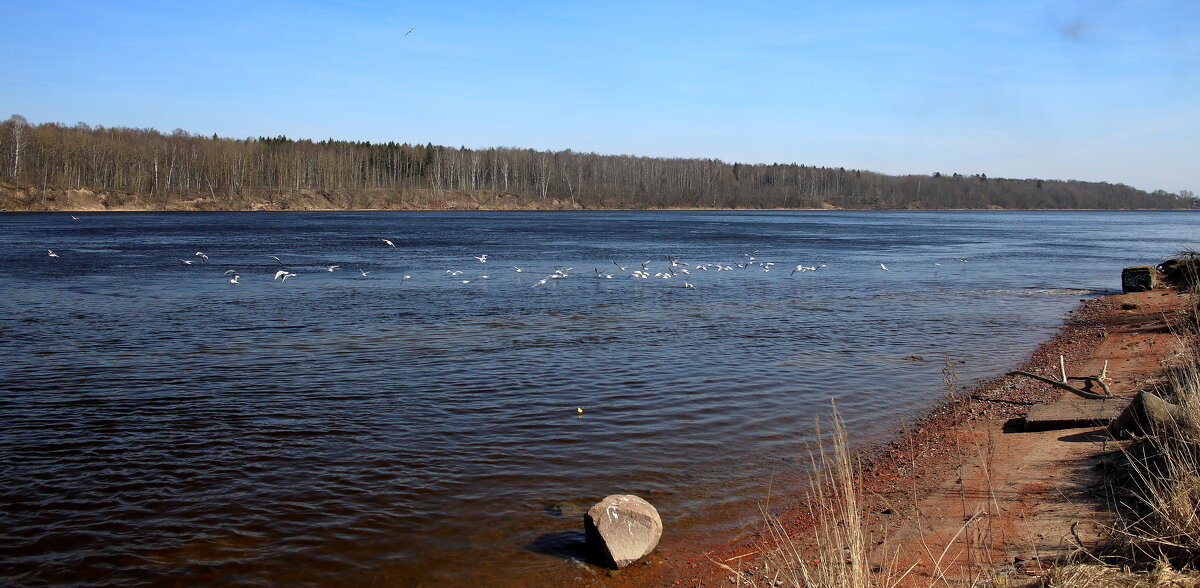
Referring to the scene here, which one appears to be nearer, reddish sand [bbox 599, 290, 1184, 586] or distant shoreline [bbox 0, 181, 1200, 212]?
reddish sand [bbox 599, 290, 1184, 586]

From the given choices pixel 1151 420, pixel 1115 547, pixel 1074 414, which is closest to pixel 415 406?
pixel 1074 414

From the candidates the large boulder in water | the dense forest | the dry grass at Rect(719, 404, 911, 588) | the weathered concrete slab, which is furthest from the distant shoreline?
the dry grass at Rect(719, 404, 911, 588)

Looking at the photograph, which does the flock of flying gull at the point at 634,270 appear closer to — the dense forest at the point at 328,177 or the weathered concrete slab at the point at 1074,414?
the weathered concrete slab at the point at 1074,414

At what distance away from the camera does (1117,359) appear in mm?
14320

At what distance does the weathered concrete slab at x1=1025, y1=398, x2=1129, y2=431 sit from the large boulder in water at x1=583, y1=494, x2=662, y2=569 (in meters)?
5.55

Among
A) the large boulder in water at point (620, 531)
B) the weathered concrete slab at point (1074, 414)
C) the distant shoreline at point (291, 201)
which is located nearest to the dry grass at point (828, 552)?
the large boulder in water at point (620, 531)

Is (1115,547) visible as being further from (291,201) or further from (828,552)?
(291,201)

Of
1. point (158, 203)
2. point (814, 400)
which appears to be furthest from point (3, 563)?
point (158, 203)

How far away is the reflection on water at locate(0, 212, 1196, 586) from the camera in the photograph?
7516 mm

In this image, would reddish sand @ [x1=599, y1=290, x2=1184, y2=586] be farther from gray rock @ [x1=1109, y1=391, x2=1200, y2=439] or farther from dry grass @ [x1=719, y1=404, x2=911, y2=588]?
gray rock @ [x1=1109, y1=391, x2=1200, y2=439]

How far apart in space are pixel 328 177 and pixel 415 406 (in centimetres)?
12821

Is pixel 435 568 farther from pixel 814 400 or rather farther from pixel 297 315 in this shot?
pixel 297 315

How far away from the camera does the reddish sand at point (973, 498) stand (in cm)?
621

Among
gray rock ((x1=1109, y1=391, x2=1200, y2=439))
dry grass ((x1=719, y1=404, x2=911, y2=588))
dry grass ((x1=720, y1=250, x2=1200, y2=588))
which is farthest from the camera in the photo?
gray rock ((x1=1109, y1=391, x2=1200, y2=439))
